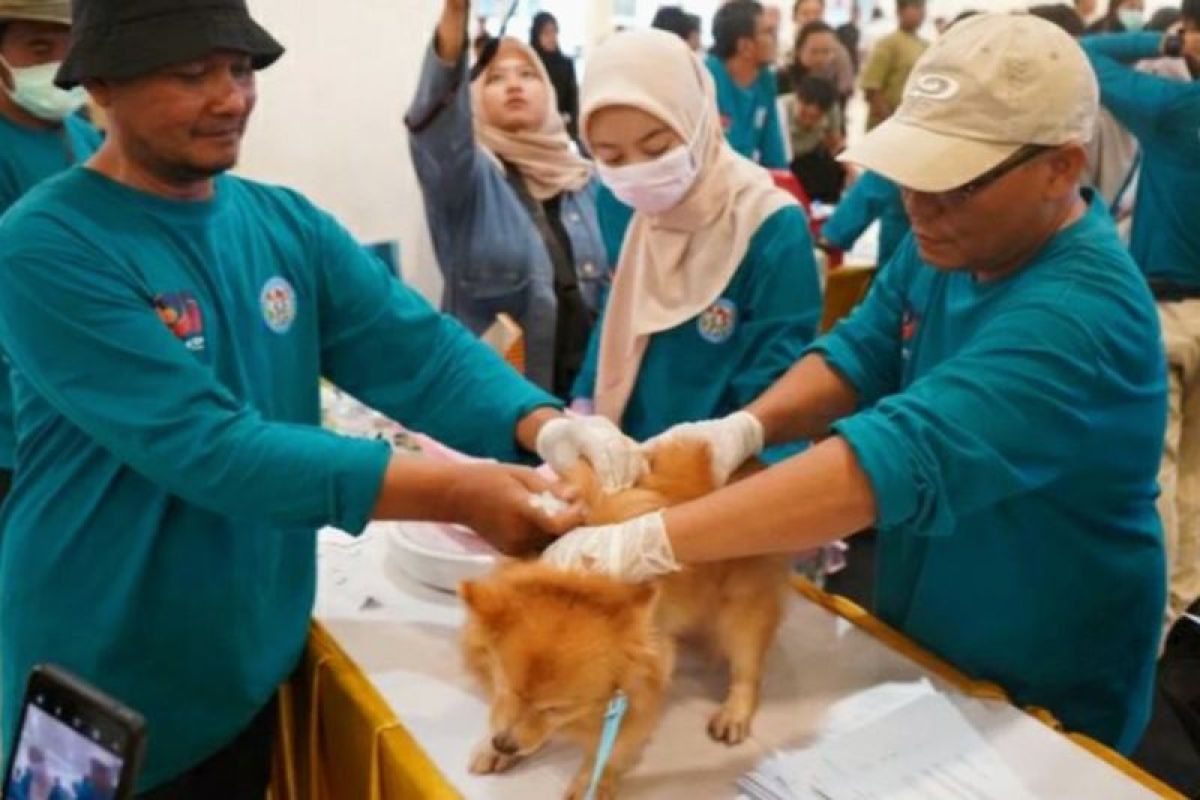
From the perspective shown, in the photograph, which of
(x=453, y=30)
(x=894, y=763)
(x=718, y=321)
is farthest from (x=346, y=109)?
(x=894, y=763)

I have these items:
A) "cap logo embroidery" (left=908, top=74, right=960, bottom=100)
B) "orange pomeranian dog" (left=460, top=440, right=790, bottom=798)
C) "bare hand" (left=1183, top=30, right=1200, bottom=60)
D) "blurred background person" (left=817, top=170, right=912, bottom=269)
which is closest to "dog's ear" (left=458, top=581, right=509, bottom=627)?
"orange pomeranian dog" (left=460, top=440, right=790, bottom=798)

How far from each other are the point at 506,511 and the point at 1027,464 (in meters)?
0.62

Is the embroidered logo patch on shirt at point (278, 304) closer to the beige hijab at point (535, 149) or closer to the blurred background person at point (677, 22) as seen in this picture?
the beige hijab at point (535, 149)

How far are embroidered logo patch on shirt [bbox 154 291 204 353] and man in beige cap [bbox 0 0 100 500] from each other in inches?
34.4

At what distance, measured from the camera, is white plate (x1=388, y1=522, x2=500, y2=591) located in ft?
5.58

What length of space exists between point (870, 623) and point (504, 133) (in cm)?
189

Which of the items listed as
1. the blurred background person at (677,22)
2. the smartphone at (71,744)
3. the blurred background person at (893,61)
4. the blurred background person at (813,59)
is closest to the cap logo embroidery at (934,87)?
the smartphone at (71,744)

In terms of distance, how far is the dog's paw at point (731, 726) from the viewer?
1.34 m

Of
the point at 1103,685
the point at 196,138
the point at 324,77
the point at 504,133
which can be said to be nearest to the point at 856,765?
the point at 1103,685

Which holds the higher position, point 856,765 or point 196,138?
point 196,138

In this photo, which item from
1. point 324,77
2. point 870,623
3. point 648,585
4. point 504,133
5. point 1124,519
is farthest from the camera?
point 324,77

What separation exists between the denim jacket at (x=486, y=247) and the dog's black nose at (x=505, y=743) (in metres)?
1.75

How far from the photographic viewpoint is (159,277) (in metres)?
1.23

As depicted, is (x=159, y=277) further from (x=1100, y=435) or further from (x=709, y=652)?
(x=1100, y=435)
